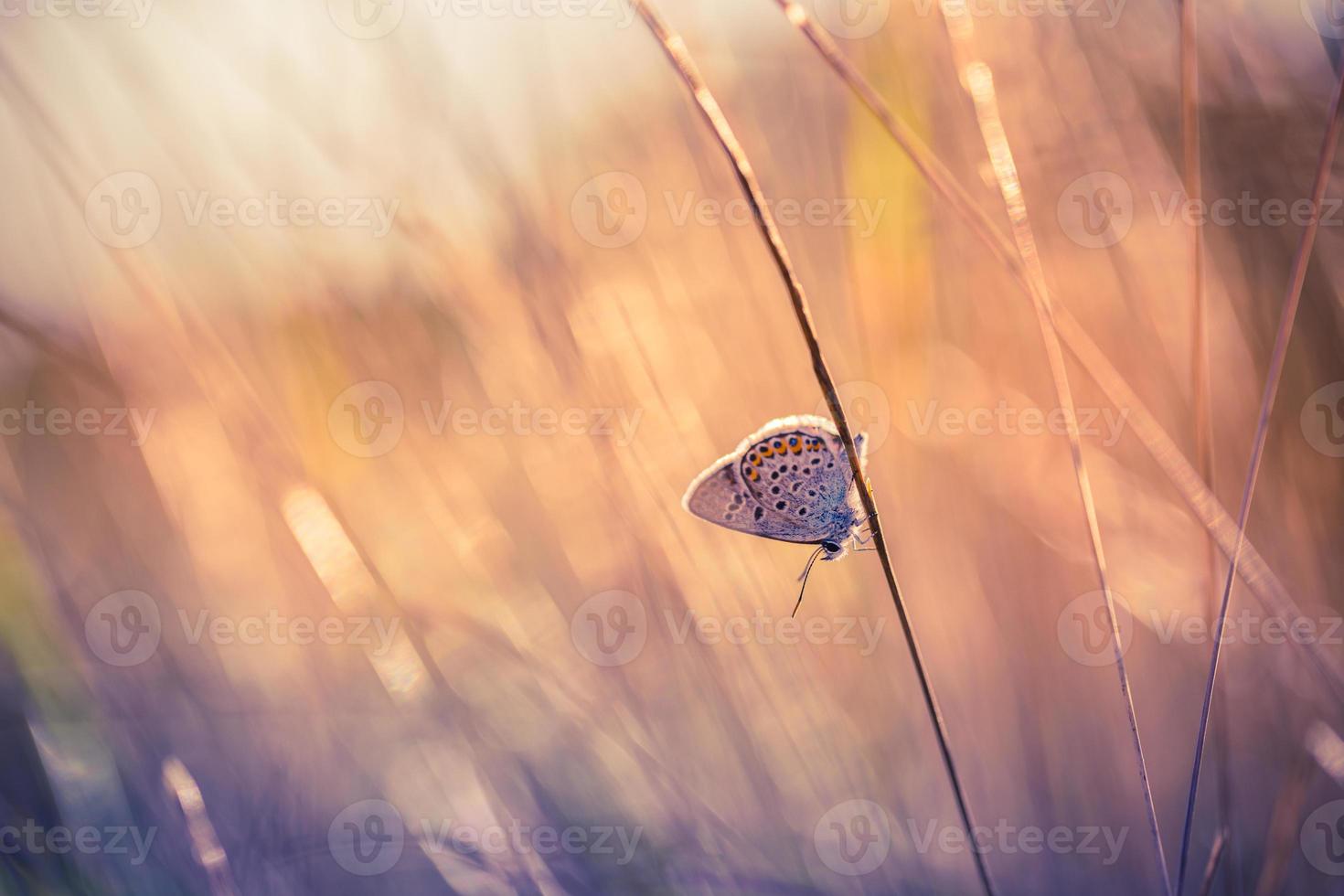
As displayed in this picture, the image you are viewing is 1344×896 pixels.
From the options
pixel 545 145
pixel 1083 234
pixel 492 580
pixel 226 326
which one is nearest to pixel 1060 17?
pixel 1083 234

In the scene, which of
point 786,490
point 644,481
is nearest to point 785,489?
point 786,490

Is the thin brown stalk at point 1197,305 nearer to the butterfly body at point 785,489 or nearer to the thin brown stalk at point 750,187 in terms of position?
the butterfly body at point 785,489

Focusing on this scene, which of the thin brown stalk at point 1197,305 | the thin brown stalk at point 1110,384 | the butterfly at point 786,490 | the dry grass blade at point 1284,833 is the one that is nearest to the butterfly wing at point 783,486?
the butterfly at point 786,490

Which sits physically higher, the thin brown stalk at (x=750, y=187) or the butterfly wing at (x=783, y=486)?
the thin brown stalk at (x=750, y=187)

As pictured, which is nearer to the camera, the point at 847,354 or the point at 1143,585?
the point at 1143,585

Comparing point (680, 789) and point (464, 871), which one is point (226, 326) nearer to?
point (464, 871)

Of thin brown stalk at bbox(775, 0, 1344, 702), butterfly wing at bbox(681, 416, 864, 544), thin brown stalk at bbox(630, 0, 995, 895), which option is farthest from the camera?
butterfly wing at bbox(681, 416, 864, 544)

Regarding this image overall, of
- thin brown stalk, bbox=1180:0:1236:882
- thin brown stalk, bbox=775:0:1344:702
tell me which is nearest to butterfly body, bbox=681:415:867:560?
thin brown stalk, bbox=775:0:1344:702

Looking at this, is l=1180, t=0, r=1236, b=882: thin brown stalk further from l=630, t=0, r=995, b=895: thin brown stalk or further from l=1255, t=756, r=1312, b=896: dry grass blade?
l=630, t=0, r=995, b=895: thin brown stalk
